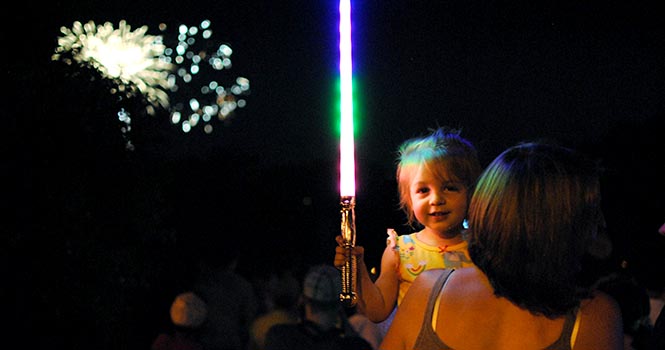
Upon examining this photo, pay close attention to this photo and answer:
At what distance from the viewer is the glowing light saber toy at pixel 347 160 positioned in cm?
266

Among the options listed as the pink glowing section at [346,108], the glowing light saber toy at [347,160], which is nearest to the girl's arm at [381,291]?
the glowing light saber toy at [347,160]

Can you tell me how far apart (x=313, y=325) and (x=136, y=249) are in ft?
12.6

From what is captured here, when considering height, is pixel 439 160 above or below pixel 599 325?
above

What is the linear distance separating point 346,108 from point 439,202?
3.28 feet

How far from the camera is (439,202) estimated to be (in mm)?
3459

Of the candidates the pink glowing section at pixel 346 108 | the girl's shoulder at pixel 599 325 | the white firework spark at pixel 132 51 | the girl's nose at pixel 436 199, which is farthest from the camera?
the white firework spark at pixel 132 51

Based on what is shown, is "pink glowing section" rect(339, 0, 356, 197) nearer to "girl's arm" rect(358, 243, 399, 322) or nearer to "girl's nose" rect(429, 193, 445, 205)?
"girl's arm" rect(358, 243, 399, 322)

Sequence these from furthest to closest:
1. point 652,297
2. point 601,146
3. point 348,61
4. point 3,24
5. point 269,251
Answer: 1. point 601,146
2. point 269,251
3. point 3,24
4. point 652,297
5. point 348,61

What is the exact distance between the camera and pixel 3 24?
7.75 metres

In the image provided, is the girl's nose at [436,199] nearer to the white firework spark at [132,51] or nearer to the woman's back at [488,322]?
the woman's back at [488,322]

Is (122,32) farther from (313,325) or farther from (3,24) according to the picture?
(313,325)

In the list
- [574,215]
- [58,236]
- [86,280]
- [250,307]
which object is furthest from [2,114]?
[574,215]

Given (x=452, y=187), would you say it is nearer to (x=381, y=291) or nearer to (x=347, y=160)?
(x=381, y=291)

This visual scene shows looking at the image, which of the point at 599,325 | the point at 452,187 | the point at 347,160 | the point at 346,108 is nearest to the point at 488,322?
the point at 599,325
